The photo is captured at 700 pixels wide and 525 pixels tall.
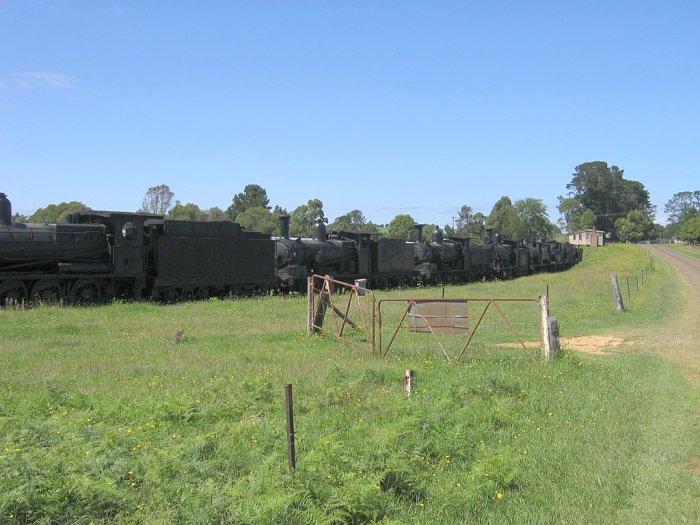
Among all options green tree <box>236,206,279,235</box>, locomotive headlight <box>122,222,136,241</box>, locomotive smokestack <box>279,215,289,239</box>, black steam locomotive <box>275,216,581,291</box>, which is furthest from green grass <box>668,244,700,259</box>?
locomotive headlight <box>122,222,136,241</box>

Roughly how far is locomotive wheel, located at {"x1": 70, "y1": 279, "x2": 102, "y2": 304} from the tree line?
16.2m

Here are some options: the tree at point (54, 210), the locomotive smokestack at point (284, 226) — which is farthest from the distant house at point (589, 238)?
the locomotive smokestack at point (284, 226)

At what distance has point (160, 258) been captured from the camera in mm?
25922

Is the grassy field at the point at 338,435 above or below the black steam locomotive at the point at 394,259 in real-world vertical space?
below

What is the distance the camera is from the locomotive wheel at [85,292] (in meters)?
23.7

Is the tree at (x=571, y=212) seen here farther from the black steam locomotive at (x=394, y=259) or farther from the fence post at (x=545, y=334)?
the fence post at (x=545, y=334)

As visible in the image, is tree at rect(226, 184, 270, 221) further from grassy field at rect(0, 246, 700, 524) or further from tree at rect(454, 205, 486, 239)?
grassy field at rect(0, 246, 700, 524)

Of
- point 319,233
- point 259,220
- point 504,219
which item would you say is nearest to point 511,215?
point 504,219

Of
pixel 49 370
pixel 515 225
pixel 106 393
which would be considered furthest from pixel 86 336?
pixel 515 225

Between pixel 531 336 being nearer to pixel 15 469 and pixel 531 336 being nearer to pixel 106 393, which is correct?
pixel 106 393

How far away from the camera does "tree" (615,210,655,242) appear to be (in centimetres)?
16025

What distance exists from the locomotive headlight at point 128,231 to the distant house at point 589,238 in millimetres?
114478

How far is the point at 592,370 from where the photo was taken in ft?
41.6

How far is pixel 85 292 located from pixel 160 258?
118 inches
